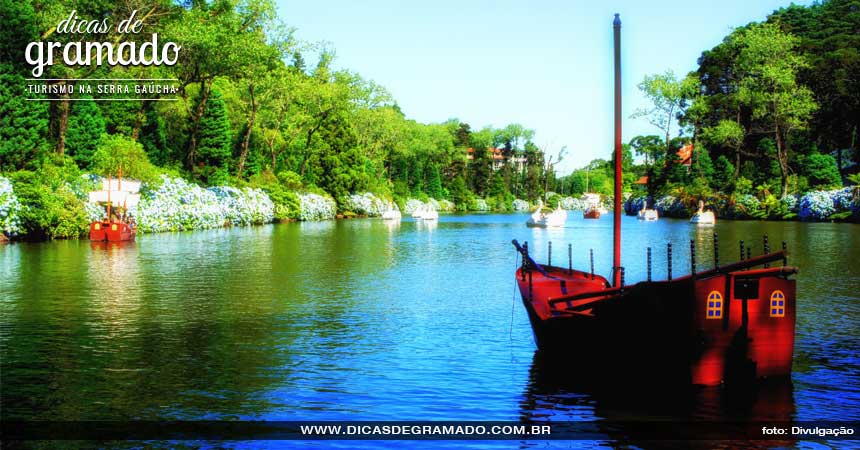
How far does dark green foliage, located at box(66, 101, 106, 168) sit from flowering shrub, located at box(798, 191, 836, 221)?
6283cm

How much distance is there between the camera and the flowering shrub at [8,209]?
41250 millimetres

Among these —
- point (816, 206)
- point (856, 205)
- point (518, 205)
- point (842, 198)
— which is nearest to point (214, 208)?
point (816, 206)

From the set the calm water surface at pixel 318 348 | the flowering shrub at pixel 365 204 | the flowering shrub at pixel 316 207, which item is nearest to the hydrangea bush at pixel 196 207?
the flowering shrub at pixel 316 207

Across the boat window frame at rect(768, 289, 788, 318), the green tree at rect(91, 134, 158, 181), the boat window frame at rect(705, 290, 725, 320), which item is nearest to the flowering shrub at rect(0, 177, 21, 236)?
the green tree at rect(91, 134, 158, 181)

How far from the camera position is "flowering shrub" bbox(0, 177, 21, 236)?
135ft

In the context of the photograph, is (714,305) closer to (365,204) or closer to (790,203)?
(790,203)

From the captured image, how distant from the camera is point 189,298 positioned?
23.6m

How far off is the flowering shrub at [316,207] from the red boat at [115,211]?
111 ft

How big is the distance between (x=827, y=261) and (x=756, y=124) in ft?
225

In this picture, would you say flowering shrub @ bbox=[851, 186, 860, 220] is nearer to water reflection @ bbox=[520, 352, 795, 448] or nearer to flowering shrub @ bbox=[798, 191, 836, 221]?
flowering shrub @ bbox=[798, 191, 836, 221]

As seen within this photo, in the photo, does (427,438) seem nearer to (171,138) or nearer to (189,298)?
(189,298)

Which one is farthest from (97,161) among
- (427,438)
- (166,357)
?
(427,438)

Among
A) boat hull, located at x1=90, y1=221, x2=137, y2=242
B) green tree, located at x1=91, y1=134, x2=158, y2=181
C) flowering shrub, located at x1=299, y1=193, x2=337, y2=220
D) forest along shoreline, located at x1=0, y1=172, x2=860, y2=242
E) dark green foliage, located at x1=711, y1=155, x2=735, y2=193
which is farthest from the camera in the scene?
dark green foliage, located at x1=711, y1=155, x2=735, y2=193

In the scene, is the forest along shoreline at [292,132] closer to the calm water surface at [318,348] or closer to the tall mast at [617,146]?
the calm water surface at [318,348]
